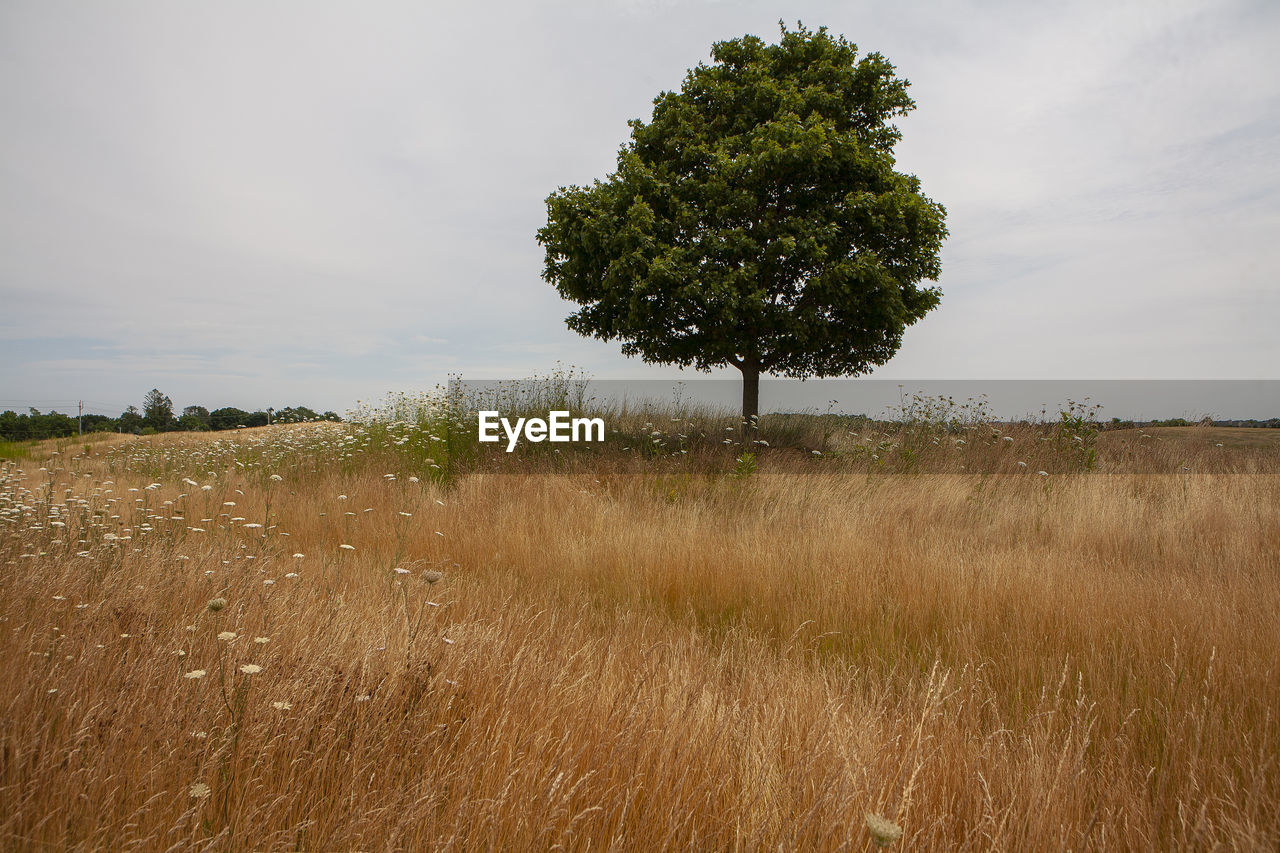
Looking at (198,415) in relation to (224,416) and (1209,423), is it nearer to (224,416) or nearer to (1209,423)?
(224,416)

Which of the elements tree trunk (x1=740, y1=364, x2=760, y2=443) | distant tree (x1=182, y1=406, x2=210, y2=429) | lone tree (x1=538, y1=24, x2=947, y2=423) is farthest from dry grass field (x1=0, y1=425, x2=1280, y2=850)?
distant tree (x1=182, y1=406, x2=210, y2=429)

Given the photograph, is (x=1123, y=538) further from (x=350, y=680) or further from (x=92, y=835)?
(x=92, y=835)

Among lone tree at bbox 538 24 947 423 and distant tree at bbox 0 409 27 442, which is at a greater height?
lone tree at bbox 538 24 947 423

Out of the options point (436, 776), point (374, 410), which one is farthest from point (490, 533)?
point (374, 410)

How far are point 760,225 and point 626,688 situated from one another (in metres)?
12.2

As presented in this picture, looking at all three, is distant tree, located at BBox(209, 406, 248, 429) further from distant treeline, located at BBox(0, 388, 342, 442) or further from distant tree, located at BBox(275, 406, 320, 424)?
distant tree, located at BBox(275, 406, 320, 424)

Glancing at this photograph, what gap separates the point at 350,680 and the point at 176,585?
1.76 m

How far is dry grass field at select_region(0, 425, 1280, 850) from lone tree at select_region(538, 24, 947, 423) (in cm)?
819

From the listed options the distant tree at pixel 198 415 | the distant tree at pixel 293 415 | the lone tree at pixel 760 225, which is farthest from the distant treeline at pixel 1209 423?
the distant tree at pixel 198 415

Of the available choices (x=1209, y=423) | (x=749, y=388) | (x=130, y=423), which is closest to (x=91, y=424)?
(x=130, y=423)

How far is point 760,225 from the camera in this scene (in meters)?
13.3

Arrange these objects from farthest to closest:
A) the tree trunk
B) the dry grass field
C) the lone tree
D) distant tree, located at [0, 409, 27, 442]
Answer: distant tree, located at [0, 409, 27, 442] < the tree trunk < the lone tree < the dry grass field

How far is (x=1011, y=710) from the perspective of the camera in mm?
2934

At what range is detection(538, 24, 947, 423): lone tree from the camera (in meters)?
12.9
